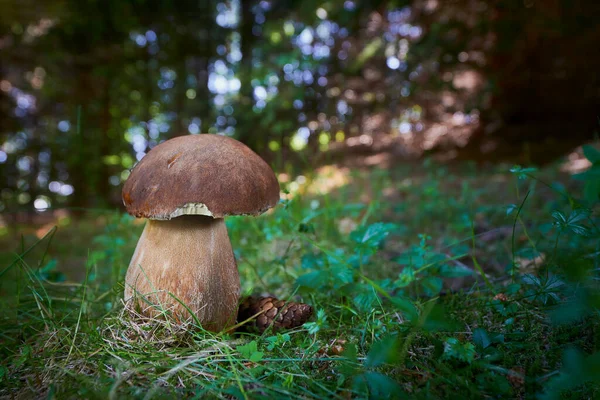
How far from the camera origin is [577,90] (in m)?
6.54

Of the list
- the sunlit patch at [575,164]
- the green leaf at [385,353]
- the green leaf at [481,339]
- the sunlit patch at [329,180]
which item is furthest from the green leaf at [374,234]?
the sunlit patch at [575,164]

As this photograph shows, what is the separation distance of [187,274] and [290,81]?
4007 mm

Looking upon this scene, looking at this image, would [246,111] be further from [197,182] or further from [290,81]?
[197,182]

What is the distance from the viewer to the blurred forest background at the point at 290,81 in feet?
17.0

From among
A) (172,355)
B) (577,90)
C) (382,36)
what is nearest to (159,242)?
(172,355)

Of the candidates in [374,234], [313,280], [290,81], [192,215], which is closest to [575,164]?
[290,81]

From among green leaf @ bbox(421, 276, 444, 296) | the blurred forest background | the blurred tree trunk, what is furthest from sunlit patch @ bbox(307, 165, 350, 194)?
green leaf @ bbox(421, 276, 444, 296)

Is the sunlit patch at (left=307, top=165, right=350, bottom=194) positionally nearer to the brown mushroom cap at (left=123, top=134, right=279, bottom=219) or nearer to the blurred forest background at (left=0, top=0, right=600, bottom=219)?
the blurred forest background at (left=0, top=0, right=600, bottom=219)

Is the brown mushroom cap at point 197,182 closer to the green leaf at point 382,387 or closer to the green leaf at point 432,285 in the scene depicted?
the green leaf at point 382,387

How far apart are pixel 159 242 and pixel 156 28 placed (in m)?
6.76

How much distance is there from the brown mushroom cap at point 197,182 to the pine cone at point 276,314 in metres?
0.51

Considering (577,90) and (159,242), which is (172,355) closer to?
(159,242)

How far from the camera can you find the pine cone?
1.64 m

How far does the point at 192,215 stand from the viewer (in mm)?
1646
